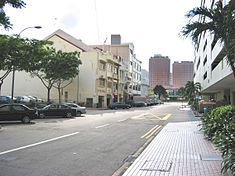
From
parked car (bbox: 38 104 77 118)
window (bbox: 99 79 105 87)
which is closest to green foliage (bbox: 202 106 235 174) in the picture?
parked car (bbox: 38 104 77 118)

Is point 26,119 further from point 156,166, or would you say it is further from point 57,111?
point 156,166

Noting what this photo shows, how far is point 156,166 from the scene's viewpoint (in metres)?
9.75

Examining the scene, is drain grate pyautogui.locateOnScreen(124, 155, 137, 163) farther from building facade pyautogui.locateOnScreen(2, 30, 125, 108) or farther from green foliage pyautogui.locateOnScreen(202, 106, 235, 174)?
building facade pyautogui.locateOnScreen(2, 30, 125, 108)

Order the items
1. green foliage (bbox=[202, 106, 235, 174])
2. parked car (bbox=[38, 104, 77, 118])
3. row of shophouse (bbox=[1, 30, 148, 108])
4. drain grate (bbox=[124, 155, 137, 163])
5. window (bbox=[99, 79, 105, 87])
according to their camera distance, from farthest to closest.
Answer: window (bbox=[99, 79, 105, 87])
row of shophouse (bbox=[1, 30, 148, 108])
parked car (bbox=[38, 104, 77, 118])
drain grate (bbox=[124, 155, 137, 163])
green foliage (bbox=[202, 106, 235, 174])

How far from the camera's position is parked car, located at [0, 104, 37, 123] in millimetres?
25188

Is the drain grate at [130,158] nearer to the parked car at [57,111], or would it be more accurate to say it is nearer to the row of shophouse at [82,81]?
the parked car at [57,111]

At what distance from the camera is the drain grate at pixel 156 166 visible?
933cm

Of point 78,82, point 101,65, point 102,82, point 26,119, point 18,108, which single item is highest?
point 101,65

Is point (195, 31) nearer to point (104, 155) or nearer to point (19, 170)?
point (104, 155)

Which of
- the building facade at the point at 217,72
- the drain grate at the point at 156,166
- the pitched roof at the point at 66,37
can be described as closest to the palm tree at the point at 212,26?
the building facade at the point at 217,72

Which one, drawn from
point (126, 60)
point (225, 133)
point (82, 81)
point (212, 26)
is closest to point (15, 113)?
point (212, 26)

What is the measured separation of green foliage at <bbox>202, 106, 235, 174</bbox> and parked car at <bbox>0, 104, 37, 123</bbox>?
554 inches

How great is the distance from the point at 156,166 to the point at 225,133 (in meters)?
2.42

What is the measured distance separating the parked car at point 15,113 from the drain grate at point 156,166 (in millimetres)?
16881
